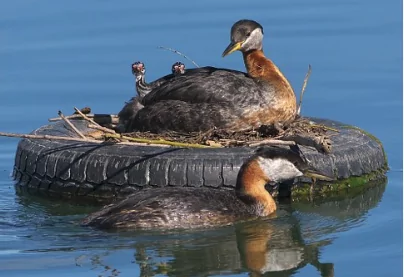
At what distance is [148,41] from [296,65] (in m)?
2.34

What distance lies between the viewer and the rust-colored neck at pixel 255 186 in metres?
13.4

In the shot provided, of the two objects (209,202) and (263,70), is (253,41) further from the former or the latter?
(209,202)

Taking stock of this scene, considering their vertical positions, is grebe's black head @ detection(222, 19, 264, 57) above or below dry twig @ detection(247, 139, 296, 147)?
above

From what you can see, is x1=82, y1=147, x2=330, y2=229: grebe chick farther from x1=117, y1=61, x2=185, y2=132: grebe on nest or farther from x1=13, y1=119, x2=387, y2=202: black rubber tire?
x1=117, y1=61, x2=185, y2=132: grebe on nest

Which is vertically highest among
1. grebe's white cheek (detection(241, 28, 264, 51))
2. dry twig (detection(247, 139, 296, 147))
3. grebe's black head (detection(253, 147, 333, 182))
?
grebe's white cheek (detection(241, 28, 264, 51))

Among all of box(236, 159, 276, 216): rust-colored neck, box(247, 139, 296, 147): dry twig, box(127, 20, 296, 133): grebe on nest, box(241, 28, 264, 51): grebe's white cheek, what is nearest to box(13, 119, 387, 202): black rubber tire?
box(247, 139, 296, 147): dry twig

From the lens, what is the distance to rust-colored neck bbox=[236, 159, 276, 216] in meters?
13.4

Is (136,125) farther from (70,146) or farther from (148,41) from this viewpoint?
(148,41)

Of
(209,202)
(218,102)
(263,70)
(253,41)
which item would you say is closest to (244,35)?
(253,41)

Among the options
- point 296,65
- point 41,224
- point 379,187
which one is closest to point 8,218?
point 41,224

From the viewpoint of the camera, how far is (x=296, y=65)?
18.5 m

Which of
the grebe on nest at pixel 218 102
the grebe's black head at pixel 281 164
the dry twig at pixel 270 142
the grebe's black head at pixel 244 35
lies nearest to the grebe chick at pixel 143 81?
the grebe on nest at pixel 218 102

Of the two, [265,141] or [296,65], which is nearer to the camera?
[265,141]

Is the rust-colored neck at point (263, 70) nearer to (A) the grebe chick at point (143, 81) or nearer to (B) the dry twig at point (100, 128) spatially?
(A) the grebe chick at point (143, 81)
